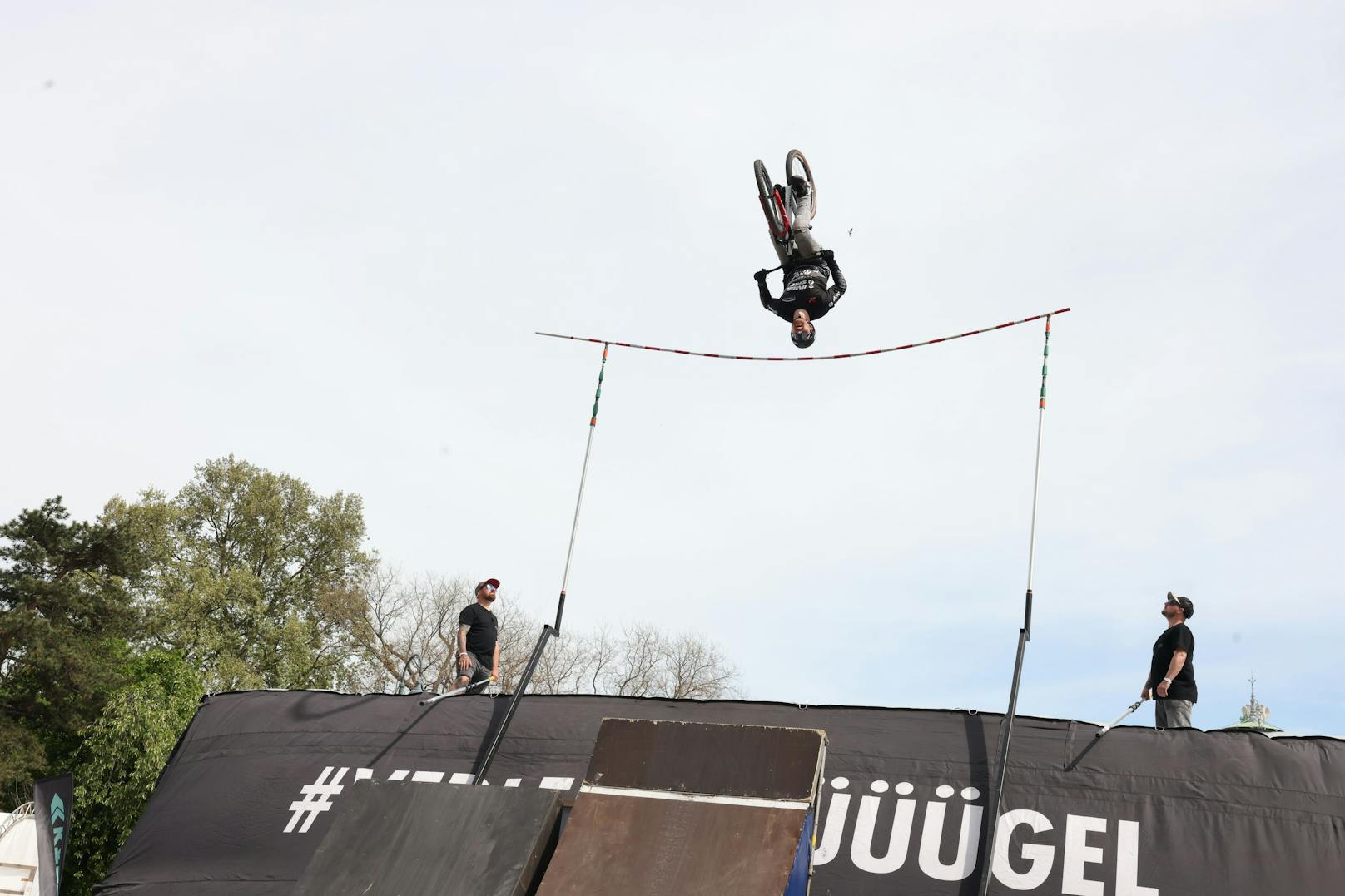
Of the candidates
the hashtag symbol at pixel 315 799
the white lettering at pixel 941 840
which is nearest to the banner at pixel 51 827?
the hashtag symbol at pixel 315 799

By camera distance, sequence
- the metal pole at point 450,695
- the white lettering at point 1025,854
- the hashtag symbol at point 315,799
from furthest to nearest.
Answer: the metal pole at point 450,695
the hashtag symbol at point 315,799
the white lettering at point 1025,854

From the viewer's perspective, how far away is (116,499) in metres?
32.1

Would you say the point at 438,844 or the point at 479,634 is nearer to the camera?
the point at 438,844

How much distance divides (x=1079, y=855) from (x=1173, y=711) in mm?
1560

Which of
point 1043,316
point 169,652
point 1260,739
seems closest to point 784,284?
point 1043,316

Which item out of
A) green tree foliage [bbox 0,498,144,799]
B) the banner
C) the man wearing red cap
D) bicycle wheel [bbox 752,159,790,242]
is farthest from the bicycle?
green tree foliage [bbox 0,498,144,799]

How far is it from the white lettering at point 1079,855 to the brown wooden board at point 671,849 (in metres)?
1.86

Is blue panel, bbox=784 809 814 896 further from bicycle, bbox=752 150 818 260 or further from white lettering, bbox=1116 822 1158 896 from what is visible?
bicycle, bbox=752 150 818 260

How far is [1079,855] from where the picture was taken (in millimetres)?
6359

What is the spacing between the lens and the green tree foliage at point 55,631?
2384 centimetres

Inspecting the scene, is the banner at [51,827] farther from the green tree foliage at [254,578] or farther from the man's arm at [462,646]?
the green tree foliage at [254,578]

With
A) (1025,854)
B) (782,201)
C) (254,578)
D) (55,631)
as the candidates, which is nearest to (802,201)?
(782,201)

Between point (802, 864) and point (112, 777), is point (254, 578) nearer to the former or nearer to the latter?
point (112, 777)

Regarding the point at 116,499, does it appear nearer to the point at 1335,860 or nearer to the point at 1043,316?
the point at 1043,316
